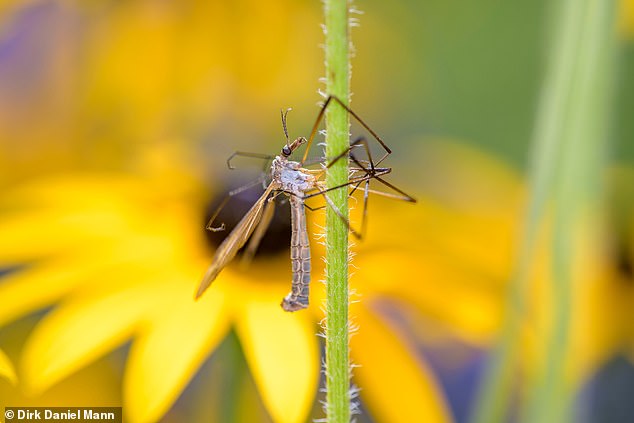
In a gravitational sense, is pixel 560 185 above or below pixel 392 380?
above

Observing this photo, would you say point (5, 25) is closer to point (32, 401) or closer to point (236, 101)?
point (236, 101)

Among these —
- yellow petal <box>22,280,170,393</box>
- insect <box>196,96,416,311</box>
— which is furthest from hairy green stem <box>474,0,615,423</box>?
yellow petal <box>22,280,170,393</box>

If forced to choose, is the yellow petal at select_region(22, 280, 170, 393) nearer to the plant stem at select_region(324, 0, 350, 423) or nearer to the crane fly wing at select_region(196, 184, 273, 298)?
the crane fly wing at select_region(196, 184, 273, 298)

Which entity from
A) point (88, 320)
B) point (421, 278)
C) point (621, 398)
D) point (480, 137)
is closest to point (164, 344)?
point (88, 320)

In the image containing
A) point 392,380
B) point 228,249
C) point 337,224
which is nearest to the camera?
point 337,224

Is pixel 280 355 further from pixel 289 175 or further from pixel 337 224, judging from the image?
pixel 337 224

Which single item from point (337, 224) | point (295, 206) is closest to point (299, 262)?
point (295, 206)
